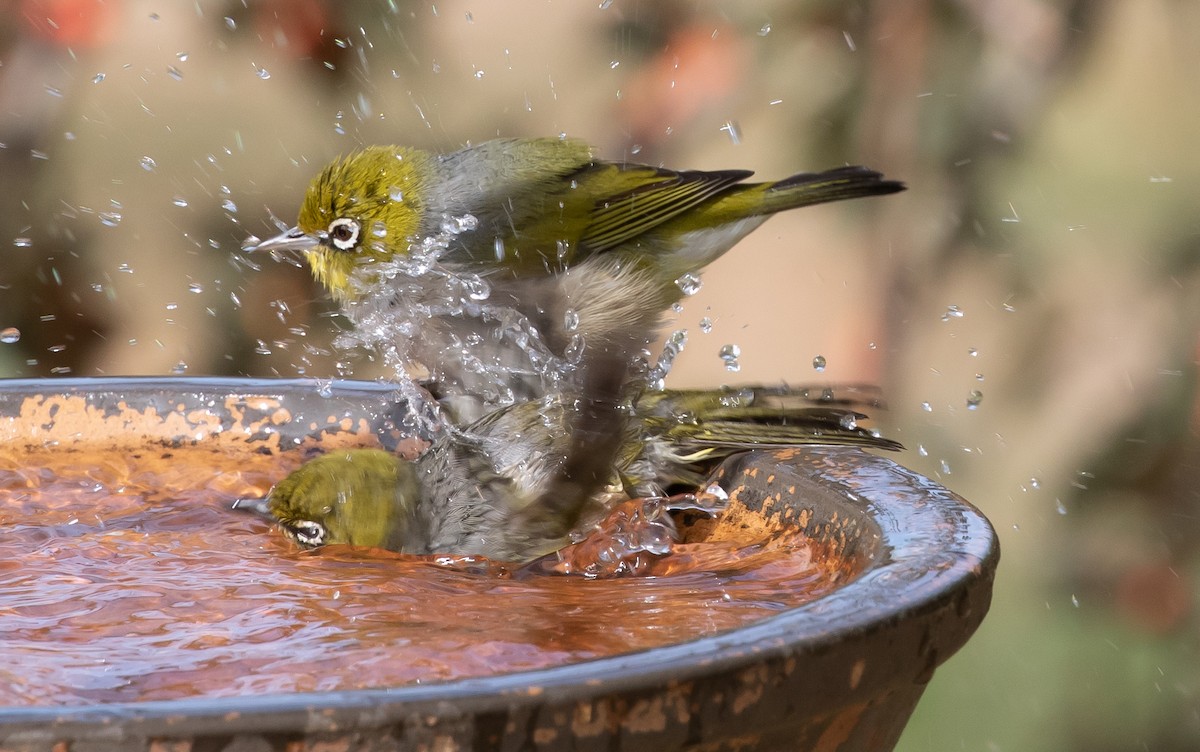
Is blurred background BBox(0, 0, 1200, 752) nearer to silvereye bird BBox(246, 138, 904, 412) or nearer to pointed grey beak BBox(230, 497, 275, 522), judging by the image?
silvereye bird BBox(246, 138, 904, 412)

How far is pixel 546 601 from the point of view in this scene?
5.55ft

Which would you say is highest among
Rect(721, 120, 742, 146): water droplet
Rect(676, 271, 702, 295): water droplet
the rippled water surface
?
Rect(721, 120, 742, 146): water droplet

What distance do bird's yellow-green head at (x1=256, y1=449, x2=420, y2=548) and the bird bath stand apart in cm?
42

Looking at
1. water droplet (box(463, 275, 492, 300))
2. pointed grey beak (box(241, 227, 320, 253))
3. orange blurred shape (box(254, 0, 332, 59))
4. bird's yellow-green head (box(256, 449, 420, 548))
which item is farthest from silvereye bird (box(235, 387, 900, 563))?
orange blurred shape (box(254, 0, 332, 59))

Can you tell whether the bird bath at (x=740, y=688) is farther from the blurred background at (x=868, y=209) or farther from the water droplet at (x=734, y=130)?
the water droplet at (x=734, y=130)

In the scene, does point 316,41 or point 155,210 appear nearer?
point 316,41

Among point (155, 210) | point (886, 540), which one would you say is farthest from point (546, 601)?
point (155, 210)

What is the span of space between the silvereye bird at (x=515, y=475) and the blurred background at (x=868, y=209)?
0.99 m

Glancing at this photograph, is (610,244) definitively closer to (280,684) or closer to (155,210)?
(155,210)

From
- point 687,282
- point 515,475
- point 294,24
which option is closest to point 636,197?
point 687,282

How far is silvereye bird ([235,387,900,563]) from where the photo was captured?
7.38 feet

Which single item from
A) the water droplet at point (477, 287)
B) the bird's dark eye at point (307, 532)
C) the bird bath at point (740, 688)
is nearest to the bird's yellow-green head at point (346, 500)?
the bird's dark eye at point (307, 532)

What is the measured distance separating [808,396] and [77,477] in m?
1.30

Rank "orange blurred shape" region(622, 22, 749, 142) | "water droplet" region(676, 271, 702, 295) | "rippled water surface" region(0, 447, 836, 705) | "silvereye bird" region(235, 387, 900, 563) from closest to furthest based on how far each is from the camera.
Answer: "rippled water surface" region(0, 447, 836, 705) < "silvereye bird" region(235, 387, 900, 563) < "orange blurred shape" region(622, 22, 749, 142) < "water droplet" region(676, 271, 702, 295)
